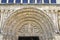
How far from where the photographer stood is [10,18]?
11859 millimetres

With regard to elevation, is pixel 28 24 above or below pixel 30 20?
below

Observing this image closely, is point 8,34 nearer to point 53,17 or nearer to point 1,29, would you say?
point 1,29

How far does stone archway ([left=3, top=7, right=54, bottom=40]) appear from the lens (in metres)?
11.8

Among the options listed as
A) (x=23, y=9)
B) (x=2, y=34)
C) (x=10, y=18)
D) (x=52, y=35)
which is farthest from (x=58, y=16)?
(x=2, y=34)

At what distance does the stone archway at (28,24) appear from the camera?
11.8 meters

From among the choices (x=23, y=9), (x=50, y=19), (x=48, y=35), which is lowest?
(x=48, y=35)

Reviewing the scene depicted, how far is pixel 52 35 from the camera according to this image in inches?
456

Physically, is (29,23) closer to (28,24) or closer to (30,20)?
(28,24)

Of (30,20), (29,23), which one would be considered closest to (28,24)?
(29,23)

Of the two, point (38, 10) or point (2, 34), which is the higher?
point (38, 10)

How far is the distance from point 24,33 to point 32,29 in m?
0.65

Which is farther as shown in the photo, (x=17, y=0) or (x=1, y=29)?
(x=17, y=0)

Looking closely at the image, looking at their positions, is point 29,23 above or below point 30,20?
below

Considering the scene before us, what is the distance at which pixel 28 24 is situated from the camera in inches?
487
